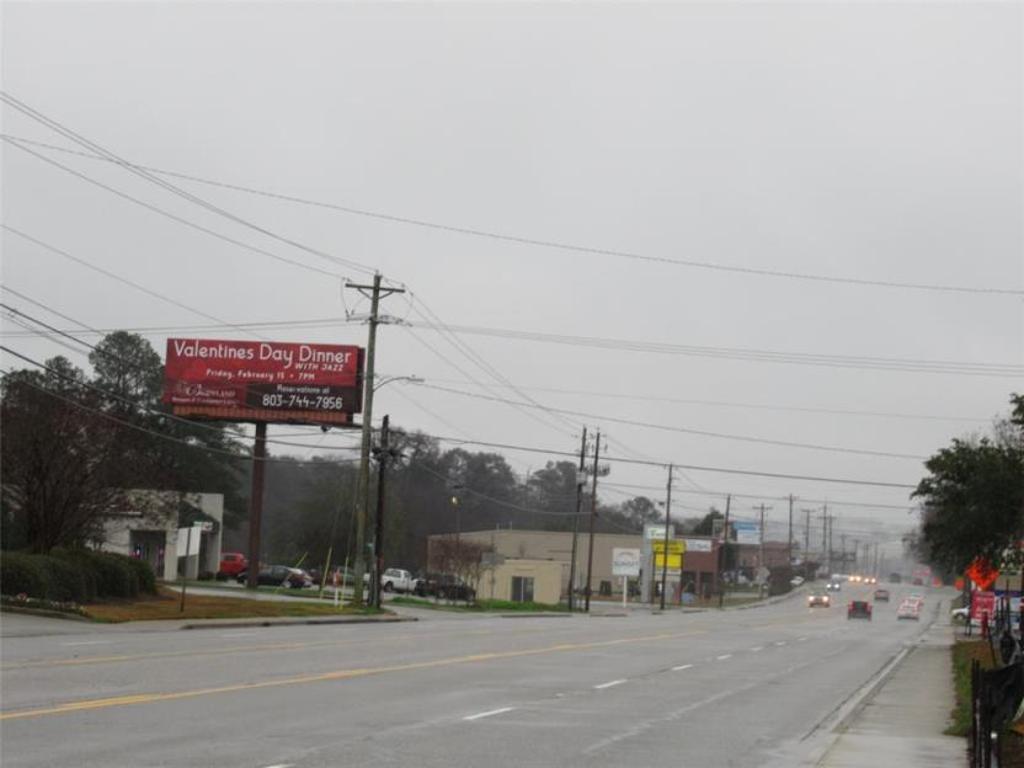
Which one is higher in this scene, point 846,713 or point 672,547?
point 672,547

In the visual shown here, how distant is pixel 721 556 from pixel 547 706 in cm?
13386

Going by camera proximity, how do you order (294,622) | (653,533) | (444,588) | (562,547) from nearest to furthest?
(294,622), (444,588), (562,547), (653,533)

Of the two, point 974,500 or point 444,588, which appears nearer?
point 974,500

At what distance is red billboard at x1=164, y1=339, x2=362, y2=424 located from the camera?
68562 mm

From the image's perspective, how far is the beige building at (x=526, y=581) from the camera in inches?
4119

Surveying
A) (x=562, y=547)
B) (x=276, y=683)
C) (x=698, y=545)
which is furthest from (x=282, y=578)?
(x=698, y=545)

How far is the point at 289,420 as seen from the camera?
225 ft

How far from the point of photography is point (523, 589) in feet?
347

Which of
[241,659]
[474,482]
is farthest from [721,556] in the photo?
[241,659]

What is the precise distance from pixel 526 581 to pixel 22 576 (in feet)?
226

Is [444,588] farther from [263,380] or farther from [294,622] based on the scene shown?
[294,622]

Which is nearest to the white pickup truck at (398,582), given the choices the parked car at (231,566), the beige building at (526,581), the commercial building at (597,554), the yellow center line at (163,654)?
the parked car at (231,566)

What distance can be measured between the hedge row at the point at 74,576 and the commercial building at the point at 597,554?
61513mm

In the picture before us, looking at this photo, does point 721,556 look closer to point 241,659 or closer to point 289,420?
point 289,420
